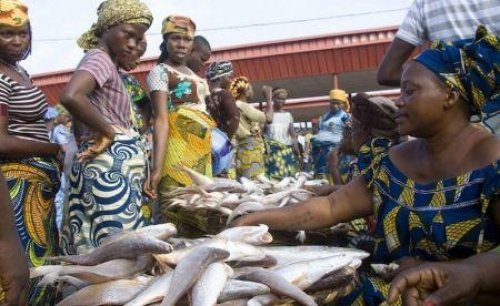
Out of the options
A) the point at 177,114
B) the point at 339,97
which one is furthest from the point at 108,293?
the point at 339,97

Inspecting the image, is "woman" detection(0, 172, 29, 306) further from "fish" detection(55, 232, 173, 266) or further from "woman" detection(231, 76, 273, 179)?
"woman" detection(231, 76, 273, 179)

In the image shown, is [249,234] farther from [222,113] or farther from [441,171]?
[222,113]

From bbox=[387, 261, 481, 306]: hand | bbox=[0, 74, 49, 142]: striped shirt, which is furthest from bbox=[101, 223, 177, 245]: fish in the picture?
bbox=[0, 74, 49, 142]: striped shirt

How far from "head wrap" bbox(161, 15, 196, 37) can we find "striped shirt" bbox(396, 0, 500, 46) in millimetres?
1773

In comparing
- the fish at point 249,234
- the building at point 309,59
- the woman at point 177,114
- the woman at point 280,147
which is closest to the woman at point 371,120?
the fish at point 249,234

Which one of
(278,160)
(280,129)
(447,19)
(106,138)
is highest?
(447,19)

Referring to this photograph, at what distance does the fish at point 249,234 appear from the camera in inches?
87.5

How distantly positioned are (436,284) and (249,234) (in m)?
0.64

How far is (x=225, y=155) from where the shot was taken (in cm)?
504

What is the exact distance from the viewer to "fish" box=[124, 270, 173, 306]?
5.96 feet

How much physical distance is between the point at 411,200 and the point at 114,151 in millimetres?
1799

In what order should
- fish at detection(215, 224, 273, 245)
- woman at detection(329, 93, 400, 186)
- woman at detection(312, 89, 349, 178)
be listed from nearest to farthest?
1. fish at detection(215, 224, 273, 245)
2. woman at detection(329, 93, 400, 186)
3. woman at detection(312, 89, 349, 178)

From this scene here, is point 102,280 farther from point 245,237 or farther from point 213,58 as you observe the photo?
point 213,58

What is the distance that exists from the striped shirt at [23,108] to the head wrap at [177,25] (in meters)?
1.26
